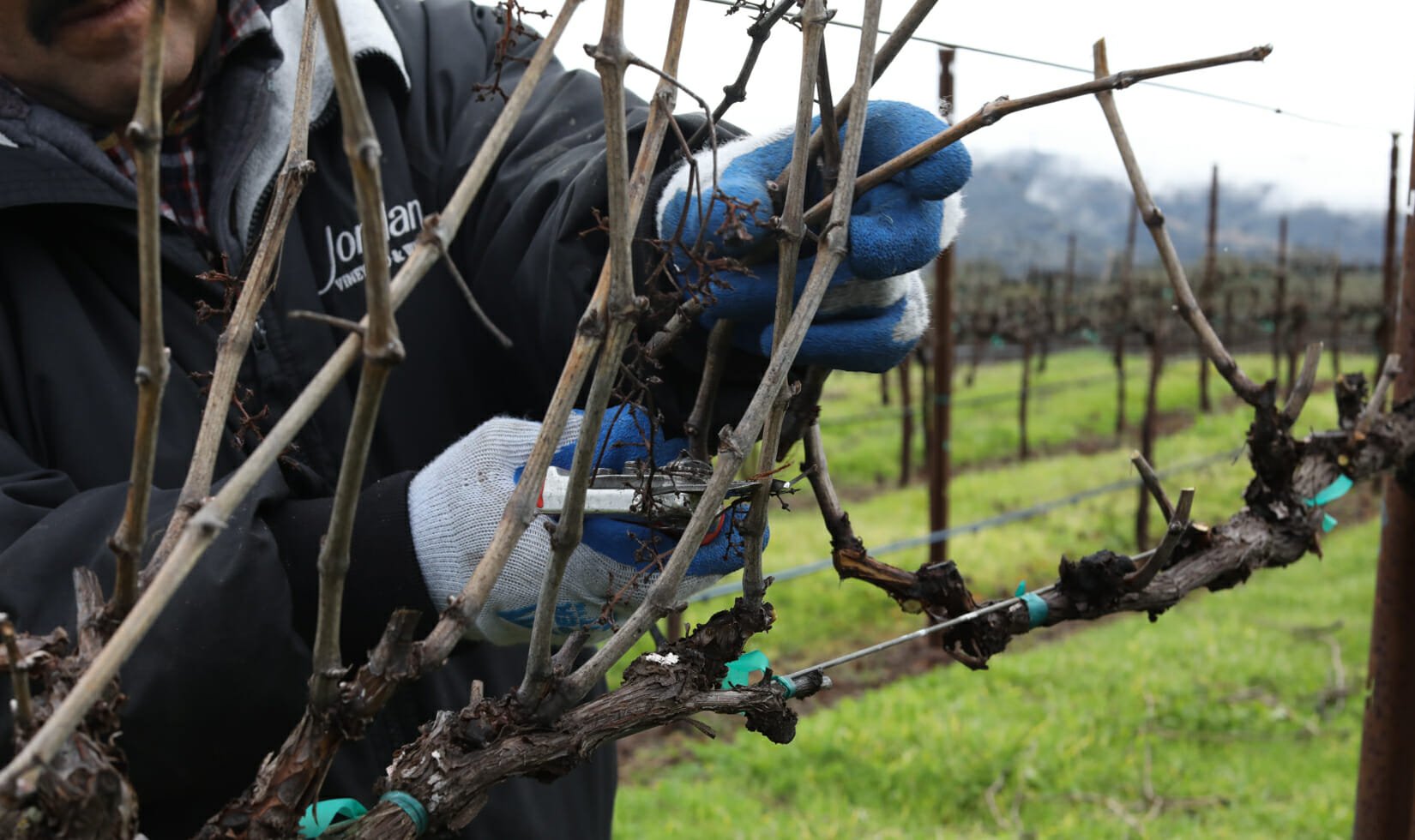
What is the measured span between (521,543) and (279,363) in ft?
1.88

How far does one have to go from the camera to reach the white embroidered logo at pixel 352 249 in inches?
68.8

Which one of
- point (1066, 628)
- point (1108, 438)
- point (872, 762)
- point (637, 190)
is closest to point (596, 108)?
point (637, 190)

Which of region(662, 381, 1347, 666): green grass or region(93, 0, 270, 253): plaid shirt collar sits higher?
region(93, 0, 270, 253): plaid shirt collar

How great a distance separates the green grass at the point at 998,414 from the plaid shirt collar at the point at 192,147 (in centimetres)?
1317

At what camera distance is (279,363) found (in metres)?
1.65

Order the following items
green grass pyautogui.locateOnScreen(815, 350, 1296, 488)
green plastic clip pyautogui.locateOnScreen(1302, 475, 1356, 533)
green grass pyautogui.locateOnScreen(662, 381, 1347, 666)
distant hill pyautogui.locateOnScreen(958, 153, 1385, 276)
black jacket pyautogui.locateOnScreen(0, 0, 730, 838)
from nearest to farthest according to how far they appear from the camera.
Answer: black jacket pyautogui.locateOnScreen(0, 0, 730, 838), green plastic clip pyautogui.locateOnScreen(1302, 475, 1356, 533), green grass pyautogui.locateOnScreen(662, 381, 1347, 666), green grass pyautogui.locateOnScreen(815, 350, 1296, 488), distant hill pyautogui.locateOnScreen(958, 153, 1385, 276)

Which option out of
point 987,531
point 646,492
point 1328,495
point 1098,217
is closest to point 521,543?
point 646,492

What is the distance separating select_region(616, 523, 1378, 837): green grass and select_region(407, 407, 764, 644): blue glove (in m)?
4.26

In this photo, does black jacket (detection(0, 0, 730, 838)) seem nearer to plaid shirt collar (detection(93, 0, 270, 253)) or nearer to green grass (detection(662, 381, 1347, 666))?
plaid shirt collar (detection(93, 0, 270, 253))

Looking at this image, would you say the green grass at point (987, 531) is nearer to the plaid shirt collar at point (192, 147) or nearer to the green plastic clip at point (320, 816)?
the plaid shirt collar at point (192, 147)

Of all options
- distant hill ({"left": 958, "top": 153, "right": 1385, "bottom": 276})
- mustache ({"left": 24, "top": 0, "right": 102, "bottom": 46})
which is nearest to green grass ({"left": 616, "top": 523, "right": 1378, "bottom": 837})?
mustache ({"left": 24, "top": 0, "right": 102, "bottom": 46})

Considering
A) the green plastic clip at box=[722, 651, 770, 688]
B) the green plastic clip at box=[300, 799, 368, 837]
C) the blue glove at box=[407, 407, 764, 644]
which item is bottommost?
the green plastic clip at box=[300, 799, 368, 837]

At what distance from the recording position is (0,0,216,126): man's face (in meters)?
1.49

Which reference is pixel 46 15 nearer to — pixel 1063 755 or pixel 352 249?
pixel 352 249
